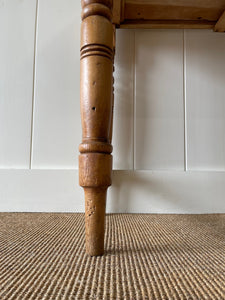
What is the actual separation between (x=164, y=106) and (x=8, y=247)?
602mm

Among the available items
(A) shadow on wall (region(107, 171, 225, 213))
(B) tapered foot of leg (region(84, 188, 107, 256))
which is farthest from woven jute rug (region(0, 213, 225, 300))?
(A) shadow on wall (region(107, 171, 225, 213))

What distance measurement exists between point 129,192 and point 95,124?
42 cm

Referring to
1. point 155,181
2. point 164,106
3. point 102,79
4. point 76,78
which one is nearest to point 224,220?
point 155,181

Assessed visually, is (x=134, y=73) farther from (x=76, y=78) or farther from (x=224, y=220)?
(x=224, y=220)

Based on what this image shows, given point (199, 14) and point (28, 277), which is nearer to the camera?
point (28, 277)

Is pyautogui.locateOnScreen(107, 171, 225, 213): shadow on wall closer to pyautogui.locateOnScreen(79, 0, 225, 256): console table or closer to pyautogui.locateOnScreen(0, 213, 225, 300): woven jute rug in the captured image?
pyautogui.locateOnScreen(0, 213, 225, 300): woven jute rug

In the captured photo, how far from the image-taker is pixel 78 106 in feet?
2.53

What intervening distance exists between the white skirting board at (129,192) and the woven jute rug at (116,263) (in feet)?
0.57

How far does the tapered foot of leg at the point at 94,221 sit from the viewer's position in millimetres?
332

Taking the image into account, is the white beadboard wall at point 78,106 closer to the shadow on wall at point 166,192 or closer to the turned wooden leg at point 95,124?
the shadow on wall at point 166,192

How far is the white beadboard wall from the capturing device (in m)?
0.72

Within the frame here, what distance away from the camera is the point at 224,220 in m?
0.60

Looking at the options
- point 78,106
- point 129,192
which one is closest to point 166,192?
point 129,192

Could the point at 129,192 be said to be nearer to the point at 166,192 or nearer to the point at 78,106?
the point at 166,192
